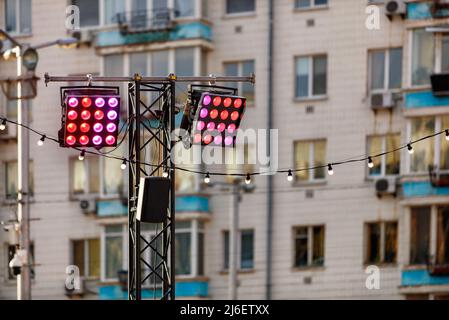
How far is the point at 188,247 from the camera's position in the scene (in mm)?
46750

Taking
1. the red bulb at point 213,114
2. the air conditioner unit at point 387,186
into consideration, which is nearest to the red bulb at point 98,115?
the red bulb at point 213,114

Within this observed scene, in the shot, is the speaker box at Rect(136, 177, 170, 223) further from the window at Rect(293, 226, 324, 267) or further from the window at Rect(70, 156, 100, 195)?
the window at Rect(70, 156, 100, 195)

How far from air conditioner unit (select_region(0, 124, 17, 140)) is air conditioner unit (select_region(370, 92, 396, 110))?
31.8 ft

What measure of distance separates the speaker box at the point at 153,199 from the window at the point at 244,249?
21.0 meters

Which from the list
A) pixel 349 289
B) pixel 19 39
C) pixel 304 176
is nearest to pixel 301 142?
pixel 304 176

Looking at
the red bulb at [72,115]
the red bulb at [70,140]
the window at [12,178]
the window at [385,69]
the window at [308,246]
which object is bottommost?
the window at [308,246]

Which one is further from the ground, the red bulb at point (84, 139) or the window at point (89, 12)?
the window at point (89, 12)

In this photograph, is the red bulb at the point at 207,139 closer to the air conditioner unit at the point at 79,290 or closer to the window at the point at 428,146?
the window at the point at 428,146

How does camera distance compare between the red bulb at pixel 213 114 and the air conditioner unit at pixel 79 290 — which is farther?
the air conditioner unit at pixel 79 290

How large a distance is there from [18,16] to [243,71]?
21.7 ft

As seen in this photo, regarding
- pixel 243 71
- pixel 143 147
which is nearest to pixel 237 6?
pixel 243 71

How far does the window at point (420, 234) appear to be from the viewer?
146ft

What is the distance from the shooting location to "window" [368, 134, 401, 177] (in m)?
45.2

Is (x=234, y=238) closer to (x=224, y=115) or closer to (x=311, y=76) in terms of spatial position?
(x=311, y=76)
